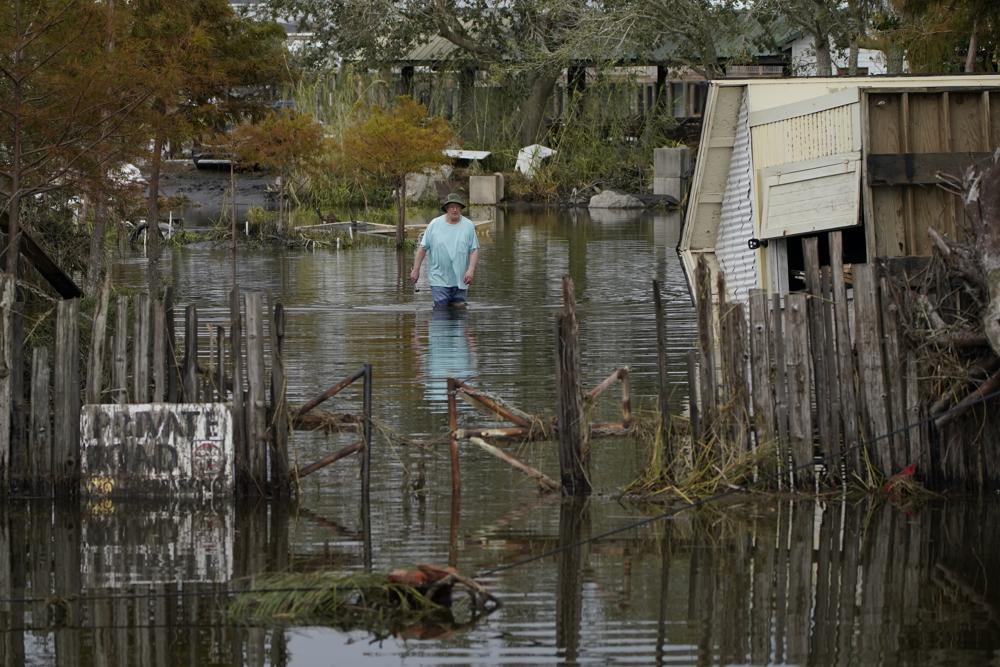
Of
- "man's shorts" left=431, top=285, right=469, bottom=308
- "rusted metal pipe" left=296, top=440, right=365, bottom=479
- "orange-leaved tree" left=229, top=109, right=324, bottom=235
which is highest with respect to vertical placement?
"orange-leaved tree" left=229, top=109, right=324, bottom=235

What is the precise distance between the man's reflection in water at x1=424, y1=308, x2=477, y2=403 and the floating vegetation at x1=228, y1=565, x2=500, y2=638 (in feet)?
14.9

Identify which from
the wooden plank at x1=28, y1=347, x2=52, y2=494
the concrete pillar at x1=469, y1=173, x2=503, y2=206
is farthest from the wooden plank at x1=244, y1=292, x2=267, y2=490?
the concrete pillar at x1=469, y1=173, x2=503, y2=206

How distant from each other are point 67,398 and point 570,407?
9.61 feet

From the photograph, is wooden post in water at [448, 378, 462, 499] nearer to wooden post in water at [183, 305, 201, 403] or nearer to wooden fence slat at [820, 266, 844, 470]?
wooden post in water at [183, 305, 201, 403]

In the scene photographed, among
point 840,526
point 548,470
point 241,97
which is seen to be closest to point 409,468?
point 548,470

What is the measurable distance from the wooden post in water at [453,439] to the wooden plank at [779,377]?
6.13 feet

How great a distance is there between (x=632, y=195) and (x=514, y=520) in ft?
139

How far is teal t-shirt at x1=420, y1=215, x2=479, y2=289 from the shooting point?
19094 millimetres

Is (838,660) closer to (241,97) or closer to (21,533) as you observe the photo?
(21,533)

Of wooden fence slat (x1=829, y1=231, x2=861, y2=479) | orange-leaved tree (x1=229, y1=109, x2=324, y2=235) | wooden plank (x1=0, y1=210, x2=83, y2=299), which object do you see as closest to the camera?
wooden fence slat (x1=829, y1=231, x2=861, y2=479)

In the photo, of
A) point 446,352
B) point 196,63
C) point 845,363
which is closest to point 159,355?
point 845,363

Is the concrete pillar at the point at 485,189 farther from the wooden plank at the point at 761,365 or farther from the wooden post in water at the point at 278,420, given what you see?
the wooden plank at the point at 761,365

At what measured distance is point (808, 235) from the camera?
1332 cm

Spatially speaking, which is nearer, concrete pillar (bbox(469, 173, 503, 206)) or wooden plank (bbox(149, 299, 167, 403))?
wooden plank (bbox(149, 299, 167, 403))
